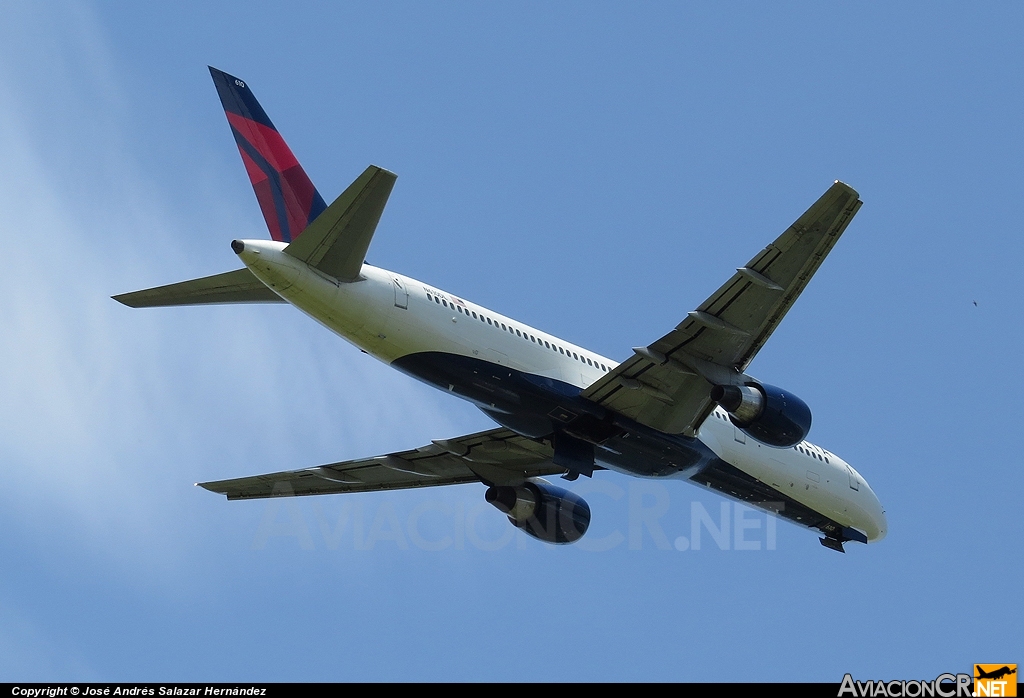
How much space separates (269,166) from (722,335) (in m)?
11.3

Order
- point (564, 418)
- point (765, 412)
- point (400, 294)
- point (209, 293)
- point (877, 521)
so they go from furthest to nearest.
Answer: point (877, 521) → point (564, 418) → point (765, 412) → point (400, 294) → point (209, 293)

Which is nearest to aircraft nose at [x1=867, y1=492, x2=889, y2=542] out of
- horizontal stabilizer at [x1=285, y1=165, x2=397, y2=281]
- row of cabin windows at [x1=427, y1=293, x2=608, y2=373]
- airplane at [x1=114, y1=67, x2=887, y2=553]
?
airplane at [x1=114, y1=67, x2=887, y2=553]

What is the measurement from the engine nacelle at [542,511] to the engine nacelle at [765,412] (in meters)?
7.43

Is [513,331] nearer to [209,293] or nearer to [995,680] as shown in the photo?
[209,293]

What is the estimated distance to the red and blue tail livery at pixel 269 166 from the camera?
30328 millimetres

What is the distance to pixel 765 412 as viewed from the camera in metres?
29.7

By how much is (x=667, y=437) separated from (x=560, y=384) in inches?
121

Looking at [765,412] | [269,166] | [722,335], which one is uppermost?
[269,166]

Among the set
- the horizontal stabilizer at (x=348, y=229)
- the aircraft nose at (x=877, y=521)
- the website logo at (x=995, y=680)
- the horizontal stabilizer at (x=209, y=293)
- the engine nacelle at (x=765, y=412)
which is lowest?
the website logo at (x=995, y=680)

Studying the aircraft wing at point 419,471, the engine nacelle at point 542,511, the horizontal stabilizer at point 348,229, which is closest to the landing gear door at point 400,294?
the horizontal stabilizer at point 348,229

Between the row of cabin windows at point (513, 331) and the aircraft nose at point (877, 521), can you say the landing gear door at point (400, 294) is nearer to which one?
the row of cabin windows at point (513, 331)

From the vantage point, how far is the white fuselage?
2677cm

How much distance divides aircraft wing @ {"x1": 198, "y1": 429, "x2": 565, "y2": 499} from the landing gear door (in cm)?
674

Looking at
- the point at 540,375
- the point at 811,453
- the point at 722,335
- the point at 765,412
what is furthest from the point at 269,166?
the point at 811,453
